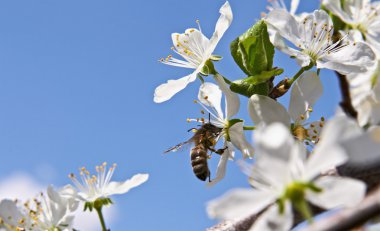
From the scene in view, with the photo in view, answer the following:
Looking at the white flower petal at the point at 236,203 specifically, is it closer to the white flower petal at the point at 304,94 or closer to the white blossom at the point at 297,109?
the white blossom at the point at 297,109

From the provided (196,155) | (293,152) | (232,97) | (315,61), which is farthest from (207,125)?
(293,152)

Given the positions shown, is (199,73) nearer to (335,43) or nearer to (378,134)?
(335,43)

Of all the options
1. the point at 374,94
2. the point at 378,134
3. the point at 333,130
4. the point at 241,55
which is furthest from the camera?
the point at 241,55

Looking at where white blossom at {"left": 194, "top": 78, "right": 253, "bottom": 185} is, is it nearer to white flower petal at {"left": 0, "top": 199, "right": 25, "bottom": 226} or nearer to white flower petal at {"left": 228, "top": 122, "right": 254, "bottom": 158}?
white flower petal at {"left": 228, "top": 122, "right": 254, "bottom": 158}

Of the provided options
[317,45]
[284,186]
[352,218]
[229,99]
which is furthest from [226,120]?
[352,218]

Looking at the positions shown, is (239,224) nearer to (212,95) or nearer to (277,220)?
(277,220)

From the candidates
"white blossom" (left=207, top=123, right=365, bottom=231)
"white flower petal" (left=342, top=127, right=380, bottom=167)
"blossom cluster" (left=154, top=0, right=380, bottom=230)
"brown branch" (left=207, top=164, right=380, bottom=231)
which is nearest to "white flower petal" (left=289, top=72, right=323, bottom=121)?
"blossom cluster" (left=154, top=0, right=380, bottom=230)

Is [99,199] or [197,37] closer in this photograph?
[99,199]
